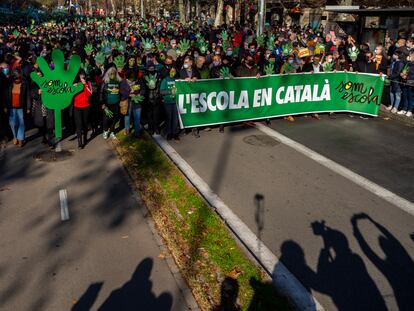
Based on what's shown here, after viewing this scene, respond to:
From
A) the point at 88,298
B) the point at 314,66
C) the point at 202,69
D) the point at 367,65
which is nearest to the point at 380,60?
the point at 367,65

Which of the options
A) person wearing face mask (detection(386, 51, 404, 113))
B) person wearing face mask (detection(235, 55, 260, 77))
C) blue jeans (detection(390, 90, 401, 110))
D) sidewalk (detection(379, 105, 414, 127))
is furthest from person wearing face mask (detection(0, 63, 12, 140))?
blue jeans (detection(390, 90, 401, 110))

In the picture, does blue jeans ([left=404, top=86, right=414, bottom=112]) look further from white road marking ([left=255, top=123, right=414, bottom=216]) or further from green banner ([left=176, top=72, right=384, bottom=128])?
white road marking ([left=255, top=123, right=414, bottom=216])

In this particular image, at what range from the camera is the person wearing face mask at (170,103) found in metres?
10.6

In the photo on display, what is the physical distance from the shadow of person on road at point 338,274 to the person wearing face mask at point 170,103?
217 inches

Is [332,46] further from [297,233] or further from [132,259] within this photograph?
[132,259]

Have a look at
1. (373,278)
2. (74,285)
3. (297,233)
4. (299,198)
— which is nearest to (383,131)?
(299,198)

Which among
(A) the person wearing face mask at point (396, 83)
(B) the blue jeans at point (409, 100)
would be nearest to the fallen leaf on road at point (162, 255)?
(B) the blue jeans at point (409, 100)

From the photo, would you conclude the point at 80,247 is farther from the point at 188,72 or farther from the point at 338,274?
the point at 188,72

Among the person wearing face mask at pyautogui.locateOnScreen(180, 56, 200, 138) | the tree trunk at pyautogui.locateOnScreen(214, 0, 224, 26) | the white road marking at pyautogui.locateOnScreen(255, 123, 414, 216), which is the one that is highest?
the tree trunk at pyautogui.locateOnScreen(214, 0, 224, 26)

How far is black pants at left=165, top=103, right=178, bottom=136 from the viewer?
10867mm

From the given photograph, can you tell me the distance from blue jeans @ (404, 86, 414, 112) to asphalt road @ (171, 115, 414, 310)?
1.03m

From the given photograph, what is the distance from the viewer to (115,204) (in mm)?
7391

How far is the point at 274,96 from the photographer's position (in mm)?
12344

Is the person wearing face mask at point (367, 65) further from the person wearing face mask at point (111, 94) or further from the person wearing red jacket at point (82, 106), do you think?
the person wearing red jacket at point (82, 106)
